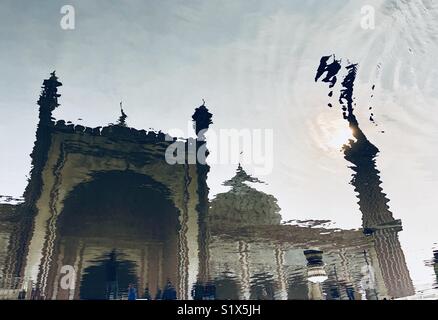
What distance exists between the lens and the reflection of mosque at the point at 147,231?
9.61 m

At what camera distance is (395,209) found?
1269 centimetres

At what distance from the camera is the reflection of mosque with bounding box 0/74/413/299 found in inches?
378

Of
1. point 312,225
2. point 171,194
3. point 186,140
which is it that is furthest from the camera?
point 312,225

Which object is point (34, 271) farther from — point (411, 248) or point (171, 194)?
point (411, 248)

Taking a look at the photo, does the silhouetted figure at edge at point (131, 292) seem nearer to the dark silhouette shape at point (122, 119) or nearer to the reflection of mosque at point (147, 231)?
the reflection of mosque at point (147, 231)

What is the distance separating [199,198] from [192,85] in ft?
14.4

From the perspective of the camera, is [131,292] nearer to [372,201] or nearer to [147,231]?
[147,231]

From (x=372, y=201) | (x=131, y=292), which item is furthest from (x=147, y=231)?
(x=372, y=201)

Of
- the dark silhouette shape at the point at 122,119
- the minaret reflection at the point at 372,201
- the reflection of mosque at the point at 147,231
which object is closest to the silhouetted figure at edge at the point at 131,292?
the reflection of mosque at the point at 147,231

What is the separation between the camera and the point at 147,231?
12359 mm

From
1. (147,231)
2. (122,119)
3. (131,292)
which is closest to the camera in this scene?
(122,119)

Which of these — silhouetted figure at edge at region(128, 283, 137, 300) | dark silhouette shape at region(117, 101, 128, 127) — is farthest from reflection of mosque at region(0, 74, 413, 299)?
silhouetted figure at edge at region(128, 283, 137, 300)

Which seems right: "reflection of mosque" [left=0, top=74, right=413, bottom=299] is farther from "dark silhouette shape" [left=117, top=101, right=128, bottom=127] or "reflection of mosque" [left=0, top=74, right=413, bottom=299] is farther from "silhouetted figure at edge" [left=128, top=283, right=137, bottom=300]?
"silhouetted figure at edge" [left=128, top=283, right=137, bottom=300]
